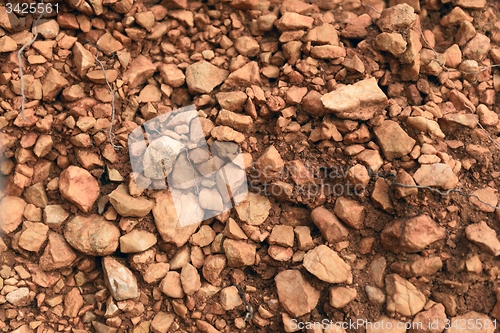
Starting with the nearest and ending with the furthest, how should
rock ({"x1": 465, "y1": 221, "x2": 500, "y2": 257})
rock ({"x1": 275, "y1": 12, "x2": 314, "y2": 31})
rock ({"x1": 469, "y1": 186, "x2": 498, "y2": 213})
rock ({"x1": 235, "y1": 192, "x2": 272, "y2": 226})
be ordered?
rock ({"x1": 465, "y1": 221, "x2": 500, "y2": 257}), rock ({"x1": 469, "y1": 186, "x2": 498, "y2": 213}), rock ({"x1": 235, "y1": 192, "x2": 272, "y2": 226}), rock ({"x1": 275, "y1": 12, "x2": 314, "y2": 31})

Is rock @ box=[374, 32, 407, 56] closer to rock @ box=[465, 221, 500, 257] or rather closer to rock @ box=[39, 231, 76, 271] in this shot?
rock @ box=[465, 221, 500, 257]

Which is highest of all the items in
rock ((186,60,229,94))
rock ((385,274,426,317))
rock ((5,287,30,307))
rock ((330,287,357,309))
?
rock ((186,60,229,94))

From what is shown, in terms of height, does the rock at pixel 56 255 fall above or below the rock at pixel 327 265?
below

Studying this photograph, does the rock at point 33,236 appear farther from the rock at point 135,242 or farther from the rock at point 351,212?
the rock at point 351,212

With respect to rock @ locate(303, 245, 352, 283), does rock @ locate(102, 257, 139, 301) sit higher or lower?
lower

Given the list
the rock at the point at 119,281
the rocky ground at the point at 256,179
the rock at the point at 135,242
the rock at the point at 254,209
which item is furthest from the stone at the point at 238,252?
the rock at the point at 119,281

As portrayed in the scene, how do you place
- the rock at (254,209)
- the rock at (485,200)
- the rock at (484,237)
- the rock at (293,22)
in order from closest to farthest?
the rock at (484,237)
the rock at (485,200)
the rock at (254,209)
the rock at (293,22)

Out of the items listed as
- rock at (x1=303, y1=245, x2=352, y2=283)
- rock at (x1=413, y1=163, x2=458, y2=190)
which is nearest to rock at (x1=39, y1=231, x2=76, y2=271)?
rock at (x1=303, y1=245, x2=352, y2=283)
